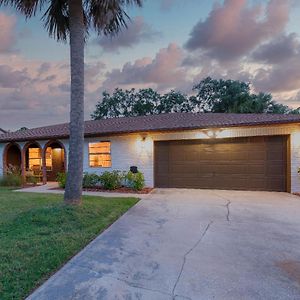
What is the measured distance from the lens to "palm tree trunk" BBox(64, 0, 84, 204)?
635cm

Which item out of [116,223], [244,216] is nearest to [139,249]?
[116,223]

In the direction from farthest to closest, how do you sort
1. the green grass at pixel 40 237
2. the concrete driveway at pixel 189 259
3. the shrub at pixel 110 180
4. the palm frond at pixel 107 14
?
1. the shrub at pixel 110 180
2. the palm frond at pixel 107 14
3. the green grass at pixel 40 237
4. the concrete driveway at pixel 189 259

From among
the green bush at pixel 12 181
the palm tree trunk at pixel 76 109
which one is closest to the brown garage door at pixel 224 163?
the palm tree trunk at pixel 76 109

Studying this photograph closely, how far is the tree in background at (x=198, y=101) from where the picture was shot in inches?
1000

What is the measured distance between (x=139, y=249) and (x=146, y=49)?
10.8m

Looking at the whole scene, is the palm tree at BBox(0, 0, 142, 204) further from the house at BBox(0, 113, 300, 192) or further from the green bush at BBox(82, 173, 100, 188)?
the green bush at BBox(82, 173, 100, 188)

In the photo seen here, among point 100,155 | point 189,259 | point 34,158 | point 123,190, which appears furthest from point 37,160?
point 189,259

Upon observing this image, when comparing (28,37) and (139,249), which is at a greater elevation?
(28,37)

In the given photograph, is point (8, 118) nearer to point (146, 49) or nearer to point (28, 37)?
point (28, 37)

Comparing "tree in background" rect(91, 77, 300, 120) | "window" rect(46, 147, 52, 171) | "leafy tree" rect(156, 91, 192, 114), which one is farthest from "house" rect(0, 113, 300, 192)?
"leafy tree" rect(156, 91, 192, 114)

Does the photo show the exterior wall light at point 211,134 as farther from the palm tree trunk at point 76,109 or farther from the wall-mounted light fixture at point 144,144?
the palm tree trunk at point 76,109

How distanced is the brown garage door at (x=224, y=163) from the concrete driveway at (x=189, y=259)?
3.51 m

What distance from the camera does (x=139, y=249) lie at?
4.00 m

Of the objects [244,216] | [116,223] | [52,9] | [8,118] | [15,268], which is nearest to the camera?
[15,268]
